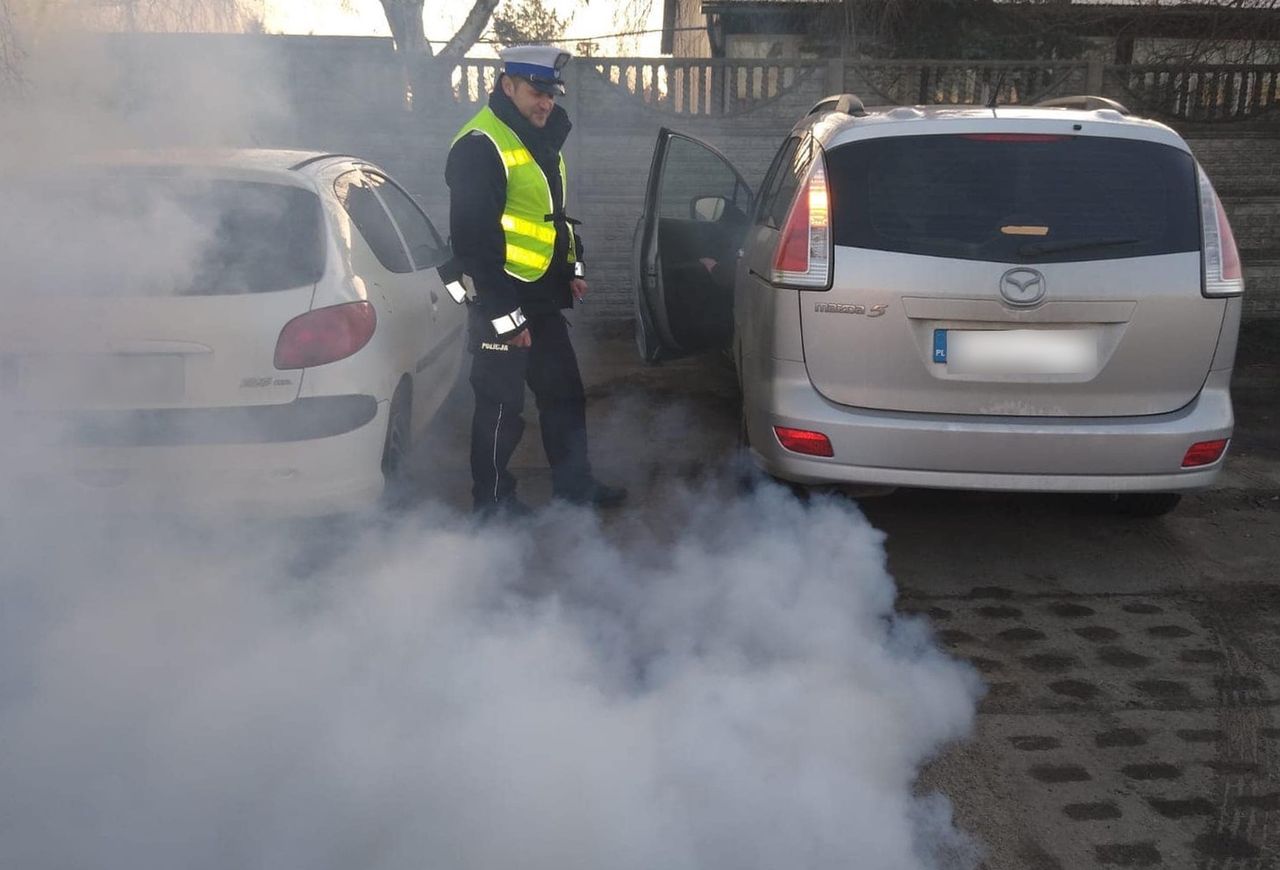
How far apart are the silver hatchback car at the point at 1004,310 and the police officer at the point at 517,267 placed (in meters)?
0.97

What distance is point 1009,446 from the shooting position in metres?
3.68

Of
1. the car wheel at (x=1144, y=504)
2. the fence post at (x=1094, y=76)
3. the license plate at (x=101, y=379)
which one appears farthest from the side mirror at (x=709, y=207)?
the fence post at (x=1094, y=76)

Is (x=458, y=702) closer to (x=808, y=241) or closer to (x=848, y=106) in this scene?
(x=808, y=241)

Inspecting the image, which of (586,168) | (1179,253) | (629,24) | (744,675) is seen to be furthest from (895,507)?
(629,24)

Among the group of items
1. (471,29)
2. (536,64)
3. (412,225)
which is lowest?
(412,225)

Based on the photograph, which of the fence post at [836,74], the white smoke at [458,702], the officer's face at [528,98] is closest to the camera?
the white smoke at [458,702]

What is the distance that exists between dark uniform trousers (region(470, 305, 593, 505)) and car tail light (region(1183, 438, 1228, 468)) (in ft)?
7.63

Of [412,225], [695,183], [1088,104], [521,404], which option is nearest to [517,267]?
[521,404]

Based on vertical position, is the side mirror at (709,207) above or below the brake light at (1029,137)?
below

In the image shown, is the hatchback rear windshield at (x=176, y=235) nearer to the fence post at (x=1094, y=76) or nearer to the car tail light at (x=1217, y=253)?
the car tail light at (x=1217, y=253)

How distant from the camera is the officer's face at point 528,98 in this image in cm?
406

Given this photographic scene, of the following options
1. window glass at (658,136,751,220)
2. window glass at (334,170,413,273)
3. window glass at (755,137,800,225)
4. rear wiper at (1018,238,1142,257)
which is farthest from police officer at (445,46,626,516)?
rear wiper at (1018,238,1142,257)

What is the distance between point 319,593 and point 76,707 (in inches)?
32.6

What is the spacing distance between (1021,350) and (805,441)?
2.54ft
